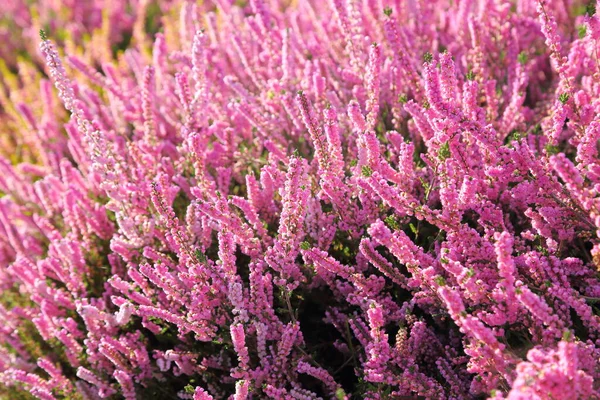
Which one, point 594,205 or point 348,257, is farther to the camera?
point 348,257

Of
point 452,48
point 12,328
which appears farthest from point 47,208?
point 452,48

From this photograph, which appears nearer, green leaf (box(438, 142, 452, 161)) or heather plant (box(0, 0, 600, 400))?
heather plant (box(0, 0, 600, 400))

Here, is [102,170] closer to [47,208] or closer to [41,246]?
[47,208]

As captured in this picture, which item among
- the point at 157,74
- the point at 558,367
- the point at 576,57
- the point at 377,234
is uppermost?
the point at 157,74

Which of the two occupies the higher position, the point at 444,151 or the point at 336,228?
the point at 444,151

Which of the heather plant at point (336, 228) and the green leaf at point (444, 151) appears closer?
the heather plant at point (336, 228)

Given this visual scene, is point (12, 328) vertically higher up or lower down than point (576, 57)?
lower down

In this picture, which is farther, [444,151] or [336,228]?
[336,228]

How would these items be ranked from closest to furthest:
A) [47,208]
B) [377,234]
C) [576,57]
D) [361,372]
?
[377,234] < [361,372] < [576,57] < [47,208]
